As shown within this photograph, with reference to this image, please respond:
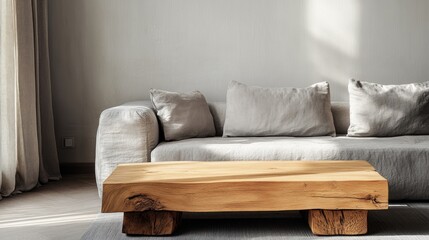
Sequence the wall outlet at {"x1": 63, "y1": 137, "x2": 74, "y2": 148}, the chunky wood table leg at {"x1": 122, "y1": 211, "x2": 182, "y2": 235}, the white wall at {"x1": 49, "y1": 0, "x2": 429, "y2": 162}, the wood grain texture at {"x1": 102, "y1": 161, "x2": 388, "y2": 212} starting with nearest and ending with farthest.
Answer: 1. the wood grain texture at {"x1": 102, "y1": 161, "x2": 388, "y2": 212}
2. the chunky wood table leg at {"x1": 122, "y1": 211, "x2": 182, "y2": 235}
3. the white wall at {"x1": 49, "y1": 0, "x2": 429, "y2": 162}
4. the wall outlet at {"x1": 63, "y1": 137, "x2": 74, "y2": 148}

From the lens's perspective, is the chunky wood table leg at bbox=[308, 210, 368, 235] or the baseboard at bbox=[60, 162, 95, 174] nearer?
the chunky wood table leg at bbox=[308, 210, 368, 235]

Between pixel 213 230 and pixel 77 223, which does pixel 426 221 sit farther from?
pixel 77 223

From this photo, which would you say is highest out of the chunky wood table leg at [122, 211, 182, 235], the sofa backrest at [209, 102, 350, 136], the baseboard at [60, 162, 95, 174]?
the sofa backrest at [209, 102, 350, 136]

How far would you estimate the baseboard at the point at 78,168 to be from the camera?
17.8 feet

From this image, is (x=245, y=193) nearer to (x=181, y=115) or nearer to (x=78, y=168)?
(x=181, y=115)

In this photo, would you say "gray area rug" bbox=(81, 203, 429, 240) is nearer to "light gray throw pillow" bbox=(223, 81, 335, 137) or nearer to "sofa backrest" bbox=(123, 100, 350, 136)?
"light gray throw pillow" bbox=(223, 81, 335, 137)

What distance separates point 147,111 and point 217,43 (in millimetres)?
1127

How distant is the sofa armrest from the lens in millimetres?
4301

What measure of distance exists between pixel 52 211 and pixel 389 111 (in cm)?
239

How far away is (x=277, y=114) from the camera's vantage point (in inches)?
189

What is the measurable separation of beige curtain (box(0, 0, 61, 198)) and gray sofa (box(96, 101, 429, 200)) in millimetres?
726

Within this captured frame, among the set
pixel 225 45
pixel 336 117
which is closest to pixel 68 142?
pixel 225 45

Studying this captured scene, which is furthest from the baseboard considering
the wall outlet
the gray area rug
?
the gray area rug

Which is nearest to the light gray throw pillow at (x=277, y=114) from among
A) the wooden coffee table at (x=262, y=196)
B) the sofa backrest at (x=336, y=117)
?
the sofa backrest at (x=336, y=117)
